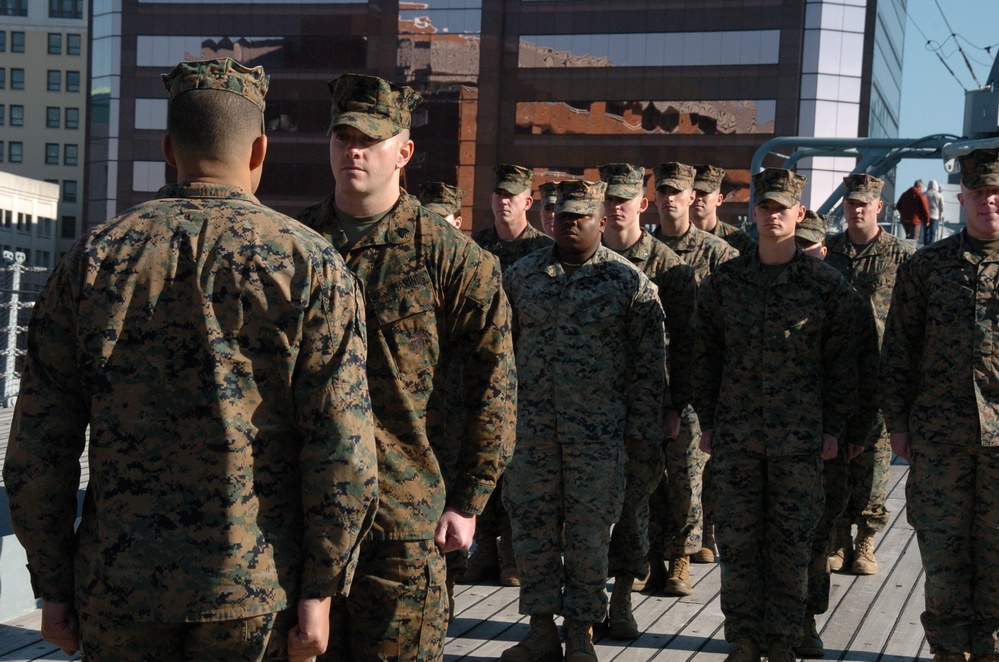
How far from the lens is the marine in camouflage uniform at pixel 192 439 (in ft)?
9.20

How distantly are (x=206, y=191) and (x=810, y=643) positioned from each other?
4.16 m

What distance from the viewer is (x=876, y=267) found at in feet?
27.8

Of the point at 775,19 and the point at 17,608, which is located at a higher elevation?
the point at 775,19

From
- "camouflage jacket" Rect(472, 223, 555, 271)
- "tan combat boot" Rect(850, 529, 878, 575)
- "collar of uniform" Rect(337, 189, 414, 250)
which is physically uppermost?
"collar of uniform" Rect(337, 189, 414, 250)

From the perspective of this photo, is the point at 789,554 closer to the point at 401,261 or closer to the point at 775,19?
the point at 401,261

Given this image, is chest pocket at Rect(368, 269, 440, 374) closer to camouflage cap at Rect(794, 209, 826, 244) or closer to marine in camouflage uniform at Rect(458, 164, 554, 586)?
marine in camouflage uniform at Rect(458, 164, 554, 586)

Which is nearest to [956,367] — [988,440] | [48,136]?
[988,440]

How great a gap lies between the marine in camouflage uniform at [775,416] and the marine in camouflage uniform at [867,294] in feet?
7.18

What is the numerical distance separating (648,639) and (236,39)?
55.6 metres

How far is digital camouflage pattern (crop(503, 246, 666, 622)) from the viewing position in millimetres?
5820

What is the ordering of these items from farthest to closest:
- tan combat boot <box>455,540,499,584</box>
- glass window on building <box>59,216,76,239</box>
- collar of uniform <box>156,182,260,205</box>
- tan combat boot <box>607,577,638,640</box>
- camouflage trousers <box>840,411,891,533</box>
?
1. glass window on building <box>59,216,76,239</box>
2. camouflage trousers <box>840,411,891,533</box>
3. tan combat boot <box>455,540,499,584</box>
4. tan combat boot <box>607,577,638,640</box>
5. collar of uniform <box>156,182,260,205</box>

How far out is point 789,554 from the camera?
18.7 feet

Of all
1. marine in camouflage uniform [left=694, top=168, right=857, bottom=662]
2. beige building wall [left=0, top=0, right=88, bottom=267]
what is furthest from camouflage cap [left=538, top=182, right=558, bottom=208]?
beige building wall [left=0, top=0, right=88, bottom=267]

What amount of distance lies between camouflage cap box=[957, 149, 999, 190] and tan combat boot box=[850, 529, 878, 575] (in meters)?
2.96
